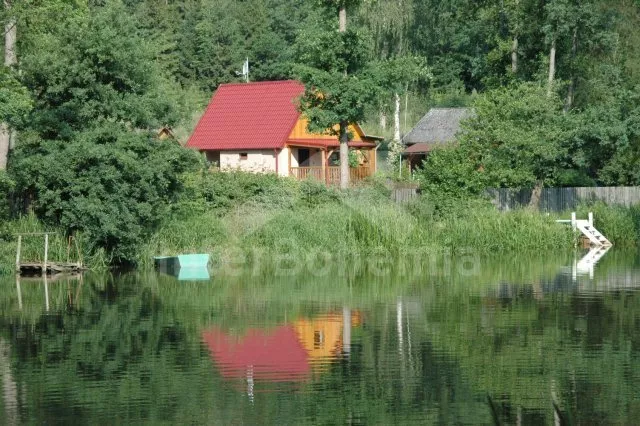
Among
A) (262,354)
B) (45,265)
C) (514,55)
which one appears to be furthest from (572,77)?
(262,354)

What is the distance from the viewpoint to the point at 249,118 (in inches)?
2488

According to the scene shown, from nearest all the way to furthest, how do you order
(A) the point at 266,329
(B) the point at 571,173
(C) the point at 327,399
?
(C) the point at 327,399
(A) the point at 266,329
(B) the point at 571,173

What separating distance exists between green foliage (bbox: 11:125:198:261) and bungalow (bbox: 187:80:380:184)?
23.4 metres

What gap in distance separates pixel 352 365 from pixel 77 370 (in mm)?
4165

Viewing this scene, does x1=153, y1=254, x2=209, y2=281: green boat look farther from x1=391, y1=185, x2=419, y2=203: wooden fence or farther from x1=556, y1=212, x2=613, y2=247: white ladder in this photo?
x1=391, y1=185, x2=419, y2=203: wooden fence

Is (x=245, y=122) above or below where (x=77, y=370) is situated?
above

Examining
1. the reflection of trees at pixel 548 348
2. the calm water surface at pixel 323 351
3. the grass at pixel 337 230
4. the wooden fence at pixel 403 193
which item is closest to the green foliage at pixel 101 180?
the grass at pixel 337 230

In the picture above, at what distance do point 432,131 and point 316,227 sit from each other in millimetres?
33092

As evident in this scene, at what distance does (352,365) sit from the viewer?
1802cm

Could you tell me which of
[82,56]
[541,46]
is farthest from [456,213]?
[541,46]

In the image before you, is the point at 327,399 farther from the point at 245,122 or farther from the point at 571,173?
the point at 245,122

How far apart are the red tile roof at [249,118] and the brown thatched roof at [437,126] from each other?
10.4 meters

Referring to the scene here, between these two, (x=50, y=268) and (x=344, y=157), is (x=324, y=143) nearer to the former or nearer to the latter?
(x=344, y=157)

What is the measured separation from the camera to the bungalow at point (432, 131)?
227 ft
